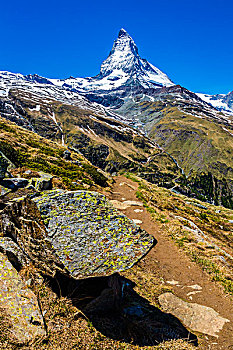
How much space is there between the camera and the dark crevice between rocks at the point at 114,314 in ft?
23.6

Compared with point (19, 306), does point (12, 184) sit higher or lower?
higher

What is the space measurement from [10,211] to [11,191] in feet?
10.0

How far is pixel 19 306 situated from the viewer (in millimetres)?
6375

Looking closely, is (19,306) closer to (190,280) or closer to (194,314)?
(194,314)

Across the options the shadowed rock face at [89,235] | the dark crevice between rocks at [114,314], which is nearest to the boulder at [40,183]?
the shadowed rock face at [89,235]

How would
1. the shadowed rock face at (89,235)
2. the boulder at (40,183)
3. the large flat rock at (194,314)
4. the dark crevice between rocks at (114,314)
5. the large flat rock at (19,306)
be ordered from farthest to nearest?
the boulder at (40,183), the large flat rock at (194,314), the dark crevice between rocks at (114,314), the shadowed rock face at (89,235), the large flat rock at (19,306)

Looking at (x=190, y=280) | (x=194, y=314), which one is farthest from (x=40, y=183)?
(x=194, y=314)

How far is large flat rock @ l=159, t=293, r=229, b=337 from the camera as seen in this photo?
8.93 meters

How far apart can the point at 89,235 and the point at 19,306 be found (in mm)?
3169

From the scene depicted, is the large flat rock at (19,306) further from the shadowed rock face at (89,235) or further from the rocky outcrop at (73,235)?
the shadowed rock face at (89,235)

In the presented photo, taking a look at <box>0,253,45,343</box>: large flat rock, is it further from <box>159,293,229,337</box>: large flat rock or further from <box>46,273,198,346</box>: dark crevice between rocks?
<box>159,293,229,337</box>: large flat rock

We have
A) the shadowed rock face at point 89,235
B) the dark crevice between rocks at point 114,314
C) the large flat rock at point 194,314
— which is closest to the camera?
the shadowed rock face at point 89,235

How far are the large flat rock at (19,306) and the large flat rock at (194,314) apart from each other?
21.2 ft

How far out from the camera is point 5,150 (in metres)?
23.9
